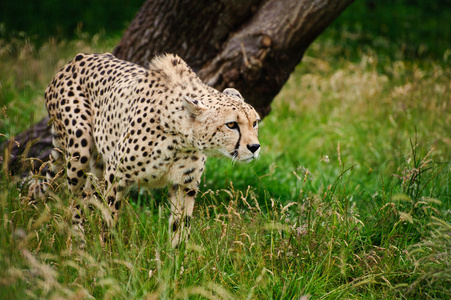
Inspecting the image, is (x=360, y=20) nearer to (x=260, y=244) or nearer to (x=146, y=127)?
(x=146, y=127)

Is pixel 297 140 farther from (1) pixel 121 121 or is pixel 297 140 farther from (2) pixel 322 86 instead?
(1) pixel 121 121

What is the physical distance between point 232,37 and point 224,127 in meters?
1.69

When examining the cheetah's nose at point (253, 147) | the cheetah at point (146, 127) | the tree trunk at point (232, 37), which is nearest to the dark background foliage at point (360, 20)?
the tree trunk at point (232, 37)

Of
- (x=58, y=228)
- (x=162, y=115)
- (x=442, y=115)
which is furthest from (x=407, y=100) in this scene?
(x=58, y=228)

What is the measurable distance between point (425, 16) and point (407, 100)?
22.2ft

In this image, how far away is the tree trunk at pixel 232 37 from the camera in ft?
13.3

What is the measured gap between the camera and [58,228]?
8.40ft

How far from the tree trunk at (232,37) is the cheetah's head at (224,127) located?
1285 mm

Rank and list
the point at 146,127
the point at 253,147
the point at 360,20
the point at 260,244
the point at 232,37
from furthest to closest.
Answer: the point at 360,20 → the point at 232,37 → the point at 146,127 → the point at 260,244 → the point at 253,147

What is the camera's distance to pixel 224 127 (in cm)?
274

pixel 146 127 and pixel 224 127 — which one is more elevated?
pixel 224 127

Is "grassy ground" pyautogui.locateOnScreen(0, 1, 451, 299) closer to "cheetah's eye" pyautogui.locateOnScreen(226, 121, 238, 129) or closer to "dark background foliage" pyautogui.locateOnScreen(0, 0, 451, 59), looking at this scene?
"cheetah's eye" pyautogui.locateOnScreen(226, 121, 238, 129)

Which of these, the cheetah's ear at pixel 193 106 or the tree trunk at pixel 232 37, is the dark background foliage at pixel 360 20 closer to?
the tree trunk at pixel 232 37

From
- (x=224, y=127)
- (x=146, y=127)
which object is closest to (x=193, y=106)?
(x=224, y=127)
